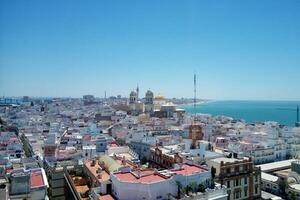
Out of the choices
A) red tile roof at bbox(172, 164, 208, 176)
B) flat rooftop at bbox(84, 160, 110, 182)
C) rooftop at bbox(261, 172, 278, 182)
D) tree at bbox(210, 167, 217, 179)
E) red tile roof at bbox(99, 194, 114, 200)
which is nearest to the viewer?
red tile roof at bbox(99, 194, 114, 200)

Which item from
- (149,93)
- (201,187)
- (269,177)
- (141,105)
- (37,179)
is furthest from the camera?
(141,105)

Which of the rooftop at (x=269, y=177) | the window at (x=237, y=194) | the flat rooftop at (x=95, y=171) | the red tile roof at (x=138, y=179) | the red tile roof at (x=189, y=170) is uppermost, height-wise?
the red tile roof at (x=189, y=170)

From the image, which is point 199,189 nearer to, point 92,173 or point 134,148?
point 92,173

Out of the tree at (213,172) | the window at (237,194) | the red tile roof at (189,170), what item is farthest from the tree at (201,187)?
the window at (237,194)

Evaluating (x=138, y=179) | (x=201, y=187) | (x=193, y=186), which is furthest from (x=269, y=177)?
(x=138, y=179)

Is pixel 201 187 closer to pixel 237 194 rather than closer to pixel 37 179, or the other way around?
pixel 237 194

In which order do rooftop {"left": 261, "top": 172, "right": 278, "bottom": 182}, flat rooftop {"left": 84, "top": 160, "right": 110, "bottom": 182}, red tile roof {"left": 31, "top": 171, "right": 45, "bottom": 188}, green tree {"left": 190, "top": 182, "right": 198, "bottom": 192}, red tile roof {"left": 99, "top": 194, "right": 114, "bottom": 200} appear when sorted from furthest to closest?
rooftop {"left": 261, "top": 172, "right": 278, "bottom": 182} < flat rooftop {"left": 84, "top": 160, "right": 110, "bottom": 182} < red tile roof {"left": 31, "top": 171, "right": 45, "bottom": 188} < green tree {"left": 190, "top": 182, "right": 198, "bottom": 192} < red tile roof {"left": 99, "top": 194, "right": 114, "bottom": 200}

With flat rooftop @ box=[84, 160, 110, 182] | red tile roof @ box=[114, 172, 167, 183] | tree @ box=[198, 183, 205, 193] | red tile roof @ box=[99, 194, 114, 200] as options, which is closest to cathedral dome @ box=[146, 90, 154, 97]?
flat rooftop @ box=[84, 160, 110, 182]

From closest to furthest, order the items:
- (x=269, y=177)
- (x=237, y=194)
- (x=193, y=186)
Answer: (x=193, y=186) < (x=237, y=194) < (x=269, y=177)

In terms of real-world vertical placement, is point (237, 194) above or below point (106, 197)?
below

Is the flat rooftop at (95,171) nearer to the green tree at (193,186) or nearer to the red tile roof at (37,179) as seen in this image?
the red tile roof at (37,179)

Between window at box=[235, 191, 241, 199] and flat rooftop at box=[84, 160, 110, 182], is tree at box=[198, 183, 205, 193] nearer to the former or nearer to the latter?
flat rooftop at box=[84, 160, 110, 182]
